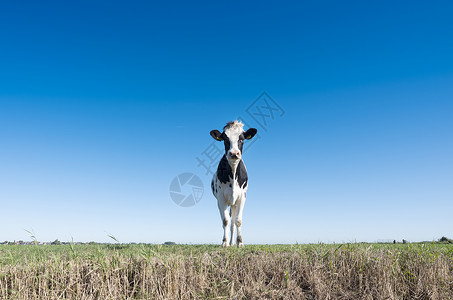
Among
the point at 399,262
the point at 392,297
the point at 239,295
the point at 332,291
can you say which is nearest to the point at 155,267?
the point at 239,295

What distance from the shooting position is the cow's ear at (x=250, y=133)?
35.6 feet

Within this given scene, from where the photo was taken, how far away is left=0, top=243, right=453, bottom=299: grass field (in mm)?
5551

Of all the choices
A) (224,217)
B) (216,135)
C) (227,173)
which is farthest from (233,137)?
(224,217)

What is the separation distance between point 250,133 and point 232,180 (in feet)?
5.35

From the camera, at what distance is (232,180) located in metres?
10.6

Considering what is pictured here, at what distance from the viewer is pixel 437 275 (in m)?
6.31

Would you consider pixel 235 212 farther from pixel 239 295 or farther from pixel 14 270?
pixel 14 270

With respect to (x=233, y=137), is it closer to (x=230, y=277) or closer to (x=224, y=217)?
(x=224, y=217)

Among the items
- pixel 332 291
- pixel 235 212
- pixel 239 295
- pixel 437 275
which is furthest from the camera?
pixel 235 212

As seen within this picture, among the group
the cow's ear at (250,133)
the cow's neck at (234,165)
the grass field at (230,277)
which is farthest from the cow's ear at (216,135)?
the grass field at (230,277)

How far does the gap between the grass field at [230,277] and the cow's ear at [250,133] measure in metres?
4.95

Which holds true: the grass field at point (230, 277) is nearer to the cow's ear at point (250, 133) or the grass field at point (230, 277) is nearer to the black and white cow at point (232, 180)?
the black and white cow at point (232, 180)

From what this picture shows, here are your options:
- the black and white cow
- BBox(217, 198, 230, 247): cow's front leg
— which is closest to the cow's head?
the black and white cow

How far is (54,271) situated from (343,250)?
5.32 meters
